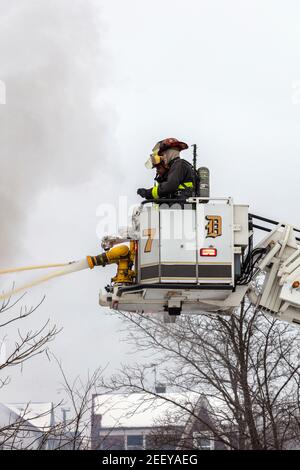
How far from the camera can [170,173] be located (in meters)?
11.6

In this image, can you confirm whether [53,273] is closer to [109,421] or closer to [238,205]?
[238,205]

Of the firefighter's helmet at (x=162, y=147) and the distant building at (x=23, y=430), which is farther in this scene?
the firefighter's helmet at (x=162, y=147)

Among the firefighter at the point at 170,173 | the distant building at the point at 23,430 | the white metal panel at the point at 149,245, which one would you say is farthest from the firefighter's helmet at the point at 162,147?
the distant building at the point at 23,430

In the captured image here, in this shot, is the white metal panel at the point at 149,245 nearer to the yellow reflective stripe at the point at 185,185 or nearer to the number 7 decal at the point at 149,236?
the number 7 decal at the point at 149,236

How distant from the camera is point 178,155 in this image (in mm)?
11828

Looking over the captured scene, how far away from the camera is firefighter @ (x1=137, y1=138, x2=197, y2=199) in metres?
11.4

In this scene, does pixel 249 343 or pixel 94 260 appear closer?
pixel 94 260

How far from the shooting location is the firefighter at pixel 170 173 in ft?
37.6

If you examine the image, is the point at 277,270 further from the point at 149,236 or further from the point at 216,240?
the point at 149,236

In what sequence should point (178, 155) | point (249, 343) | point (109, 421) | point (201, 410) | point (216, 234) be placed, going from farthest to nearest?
1. point (109, 421)
2. point (201, 410)
3. point (249, 343)
4. point (178, 155)
5. point (216, 234)

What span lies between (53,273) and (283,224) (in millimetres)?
2843
